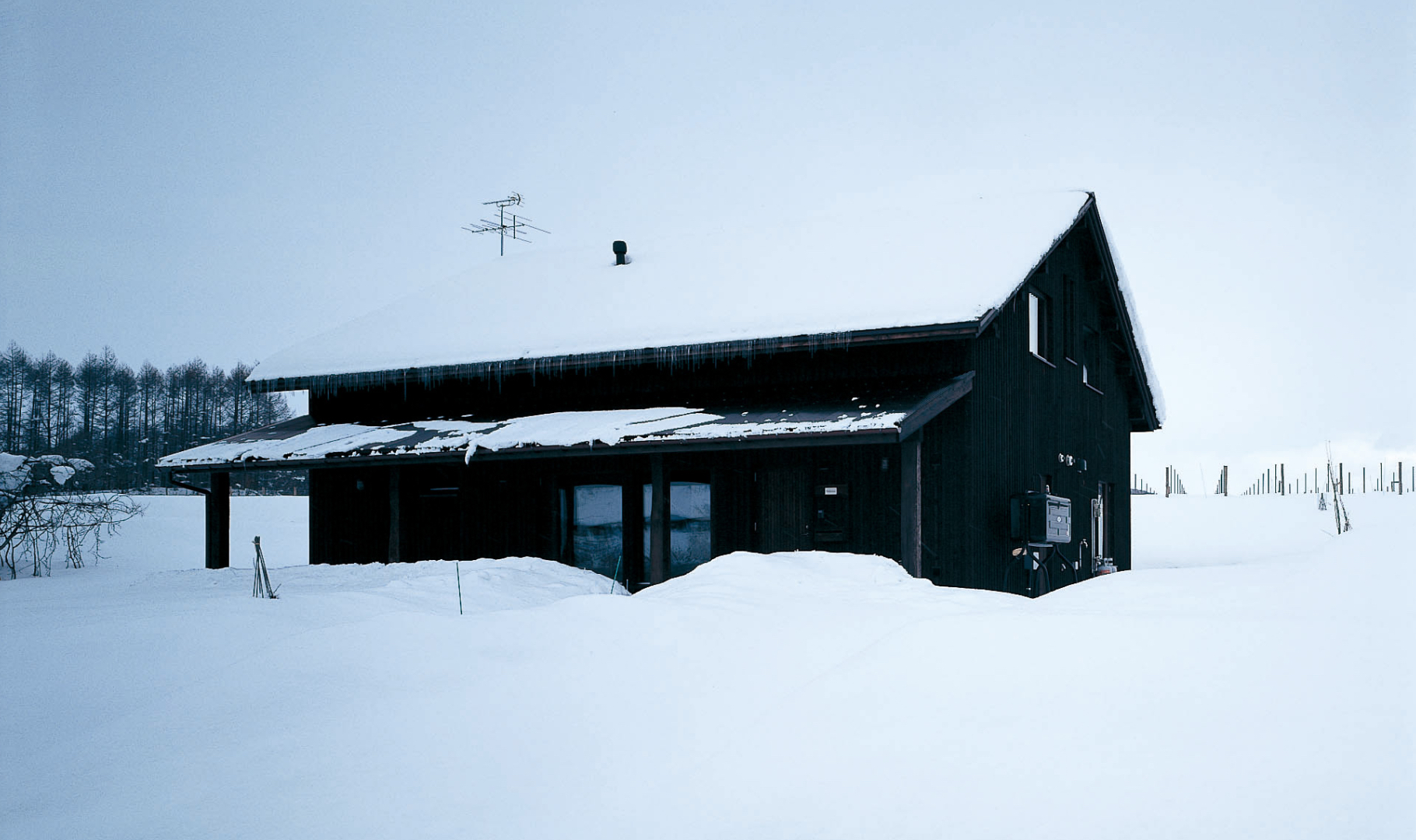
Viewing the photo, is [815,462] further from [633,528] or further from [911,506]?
[633,528]

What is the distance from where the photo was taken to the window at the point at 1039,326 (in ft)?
47.1

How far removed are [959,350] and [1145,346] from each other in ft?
25.8

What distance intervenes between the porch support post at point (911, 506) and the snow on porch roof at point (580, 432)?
412 mm

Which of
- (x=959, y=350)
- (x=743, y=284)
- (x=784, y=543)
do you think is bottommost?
(x=784, y=543)

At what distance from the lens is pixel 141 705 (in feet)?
16.2

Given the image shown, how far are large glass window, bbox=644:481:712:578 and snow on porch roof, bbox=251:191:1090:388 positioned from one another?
197 centimetres

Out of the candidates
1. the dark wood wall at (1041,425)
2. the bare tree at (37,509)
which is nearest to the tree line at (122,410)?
A: the bare tree at (37,509)

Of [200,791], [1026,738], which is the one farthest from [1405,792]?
[200,791]

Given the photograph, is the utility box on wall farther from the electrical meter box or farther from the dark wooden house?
the electrical meter box

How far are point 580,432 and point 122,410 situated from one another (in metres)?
47.7

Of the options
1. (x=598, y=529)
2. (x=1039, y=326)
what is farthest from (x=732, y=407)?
(x=1039, y=326)

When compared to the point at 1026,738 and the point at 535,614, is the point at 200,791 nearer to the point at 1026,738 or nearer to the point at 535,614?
the point at 535,614

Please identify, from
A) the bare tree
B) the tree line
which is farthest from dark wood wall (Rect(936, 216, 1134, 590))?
the tree line

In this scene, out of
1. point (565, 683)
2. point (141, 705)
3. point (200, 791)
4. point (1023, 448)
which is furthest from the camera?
point (1023, 448)
